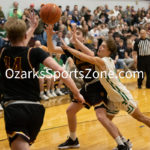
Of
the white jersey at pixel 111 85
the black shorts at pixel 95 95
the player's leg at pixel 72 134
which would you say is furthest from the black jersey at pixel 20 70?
the player's leg at pixel 72 134

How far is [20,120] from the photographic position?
2498mm

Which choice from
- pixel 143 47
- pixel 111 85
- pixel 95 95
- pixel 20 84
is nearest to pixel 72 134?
pixel 95 95

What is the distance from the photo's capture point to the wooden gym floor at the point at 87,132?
14.2 feet

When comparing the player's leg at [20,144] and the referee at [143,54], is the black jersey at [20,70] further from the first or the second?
the referee at [143,54]

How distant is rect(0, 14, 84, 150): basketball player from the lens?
2469 mm

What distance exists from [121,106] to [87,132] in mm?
1329

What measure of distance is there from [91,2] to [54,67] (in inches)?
550

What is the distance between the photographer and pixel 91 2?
617 inches

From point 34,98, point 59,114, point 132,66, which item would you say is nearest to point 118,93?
point 34,98

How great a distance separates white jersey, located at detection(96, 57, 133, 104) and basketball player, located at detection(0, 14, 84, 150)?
129cm

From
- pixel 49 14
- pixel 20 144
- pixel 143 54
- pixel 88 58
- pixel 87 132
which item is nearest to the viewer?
pixel 20 144

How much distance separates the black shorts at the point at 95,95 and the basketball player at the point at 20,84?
1.44 m

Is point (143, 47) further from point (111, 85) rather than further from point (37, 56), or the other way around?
point (37, 56)

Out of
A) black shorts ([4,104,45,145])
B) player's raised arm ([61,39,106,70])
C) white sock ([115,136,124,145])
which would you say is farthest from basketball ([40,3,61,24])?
white sock ([115,136,124,145])
